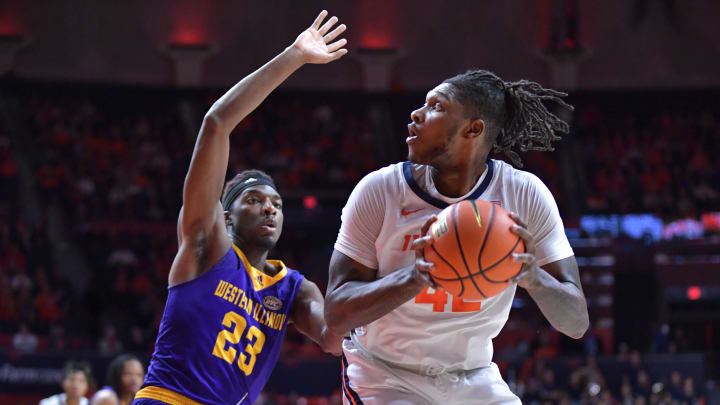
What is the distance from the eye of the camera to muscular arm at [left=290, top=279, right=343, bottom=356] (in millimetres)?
4016

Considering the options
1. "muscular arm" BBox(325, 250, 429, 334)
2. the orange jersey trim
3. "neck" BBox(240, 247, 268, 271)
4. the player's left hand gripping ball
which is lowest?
the orange jersey trim

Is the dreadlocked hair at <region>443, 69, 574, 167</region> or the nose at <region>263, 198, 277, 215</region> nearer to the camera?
the dreadlocked hair at <region>443, 69, 574, 167</region>

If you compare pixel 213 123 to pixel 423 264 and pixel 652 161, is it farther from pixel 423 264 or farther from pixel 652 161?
pixel 652 161

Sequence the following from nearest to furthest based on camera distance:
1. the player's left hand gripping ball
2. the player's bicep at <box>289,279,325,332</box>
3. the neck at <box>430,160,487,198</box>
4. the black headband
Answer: the player's left hand gripping ball < the neck at <box>430,160,487,198</box> < the player's bicep at <box>289,279,325,332</box> < the black headband

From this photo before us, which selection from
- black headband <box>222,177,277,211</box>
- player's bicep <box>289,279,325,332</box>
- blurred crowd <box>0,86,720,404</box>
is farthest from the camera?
blurred crowd <box>0,86,720,404</box>

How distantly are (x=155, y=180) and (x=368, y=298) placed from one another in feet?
54.4

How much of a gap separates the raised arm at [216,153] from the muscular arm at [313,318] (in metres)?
0.57

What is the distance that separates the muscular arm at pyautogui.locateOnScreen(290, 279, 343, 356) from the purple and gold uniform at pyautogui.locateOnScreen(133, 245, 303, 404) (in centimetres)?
19

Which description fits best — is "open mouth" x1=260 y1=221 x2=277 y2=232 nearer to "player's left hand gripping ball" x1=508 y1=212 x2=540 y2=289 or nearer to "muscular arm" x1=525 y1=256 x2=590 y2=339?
"muscular arm" x1=525 y1=256 x2=590 y2=339

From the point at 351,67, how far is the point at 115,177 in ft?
20.9

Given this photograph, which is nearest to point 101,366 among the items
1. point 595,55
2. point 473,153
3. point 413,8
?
point 473,153

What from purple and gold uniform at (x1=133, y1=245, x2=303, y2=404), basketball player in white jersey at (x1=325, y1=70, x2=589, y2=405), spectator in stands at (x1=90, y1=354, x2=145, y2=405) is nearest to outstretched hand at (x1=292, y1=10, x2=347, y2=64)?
basketball player in white jersey at (x1=325, y1=70, x2=589, y2=405)

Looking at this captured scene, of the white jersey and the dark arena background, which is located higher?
the white jersey

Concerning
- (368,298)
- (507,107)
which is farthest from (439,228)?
(507,107)
